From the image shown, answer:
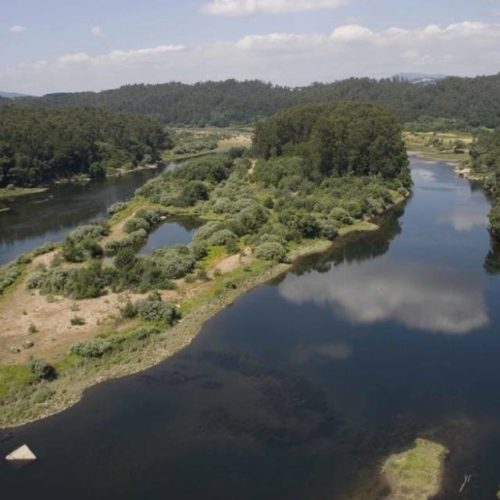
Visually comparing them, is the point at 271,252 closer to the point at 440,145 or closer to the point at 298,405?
the point at 298,405

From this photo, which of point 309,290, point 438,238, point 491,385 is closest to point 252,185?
point 438,238

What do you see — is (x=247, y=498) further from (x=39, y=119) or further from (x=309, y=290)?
(x=39, y=119)

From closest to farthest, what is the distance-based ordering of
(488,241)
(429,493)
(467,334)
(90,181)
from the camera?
(429,493), (467,334), (488,241), (90,181)

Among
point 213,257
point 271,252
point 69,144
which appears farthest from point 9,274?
point 69,144

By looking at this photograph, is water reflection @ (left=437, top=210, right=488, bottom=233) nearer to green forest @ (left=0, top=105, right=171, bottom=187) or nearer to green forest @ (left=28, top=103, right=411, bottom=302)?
green forest @ (left=28, top=103, right=411, bottom=302)

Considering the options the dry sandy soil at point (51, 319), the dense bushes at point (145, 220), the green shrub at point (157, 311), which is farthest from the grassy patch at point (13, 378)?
the dense bushes at point (145, 220)
